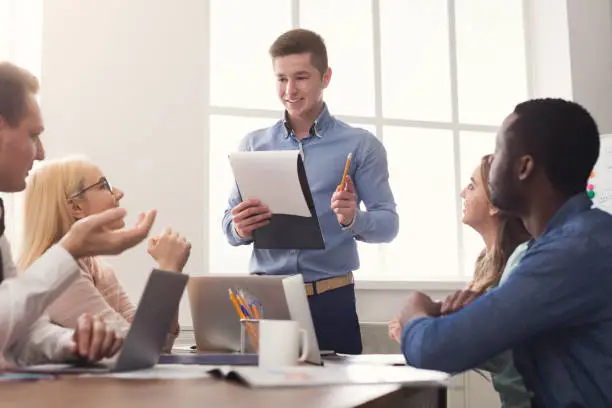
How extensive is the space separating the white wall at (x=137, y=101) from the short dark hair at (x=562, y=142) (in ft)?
7.66

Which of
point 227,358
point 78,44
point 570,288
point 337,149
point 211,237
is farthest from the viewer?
point 211,237

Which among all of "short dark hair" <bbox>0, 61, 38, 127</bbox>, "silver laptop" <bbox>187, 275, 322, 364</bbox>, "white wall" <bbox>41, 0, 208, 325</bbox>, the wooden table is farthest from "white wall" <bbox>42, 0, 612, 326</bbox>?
the wooden table

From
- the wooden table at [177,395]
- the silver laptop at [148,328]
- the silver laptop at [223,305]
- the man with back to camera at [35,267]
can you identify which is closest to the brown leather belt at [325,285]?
the silver laptop at [223,305]

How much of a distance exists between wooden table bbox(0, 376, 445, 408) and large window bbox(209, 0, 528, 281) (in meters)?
2.78

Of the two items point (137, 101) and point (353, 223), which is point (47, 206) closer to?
point (353, 223)

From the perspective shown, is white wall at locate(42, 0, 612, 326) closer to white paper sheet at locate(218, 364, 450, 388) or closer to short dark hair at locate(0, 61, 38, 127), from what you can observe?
short dark hair at locate(0, 61, 38, 127)

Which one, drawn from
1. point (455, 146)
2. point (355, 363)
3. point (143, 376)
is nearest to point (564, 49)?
point (455, 146)

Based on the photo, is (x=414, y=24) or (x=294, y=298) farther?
(x=414, y=24)

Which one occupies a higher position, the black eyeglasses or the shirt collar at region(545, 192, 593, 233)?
the black eyeglasses

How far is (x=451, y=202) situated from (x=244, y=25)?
1.48 m

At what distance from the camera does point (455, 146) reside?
14.4ft

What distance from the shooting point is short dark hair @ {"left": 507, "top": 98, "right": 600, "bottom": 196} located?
1436mm

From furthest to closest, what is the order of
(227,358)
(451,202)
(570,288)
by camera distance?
(451,202)
(227,358)
(570,288)

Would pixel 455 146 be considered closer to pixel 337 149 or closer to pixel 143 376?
pixel 337 149
